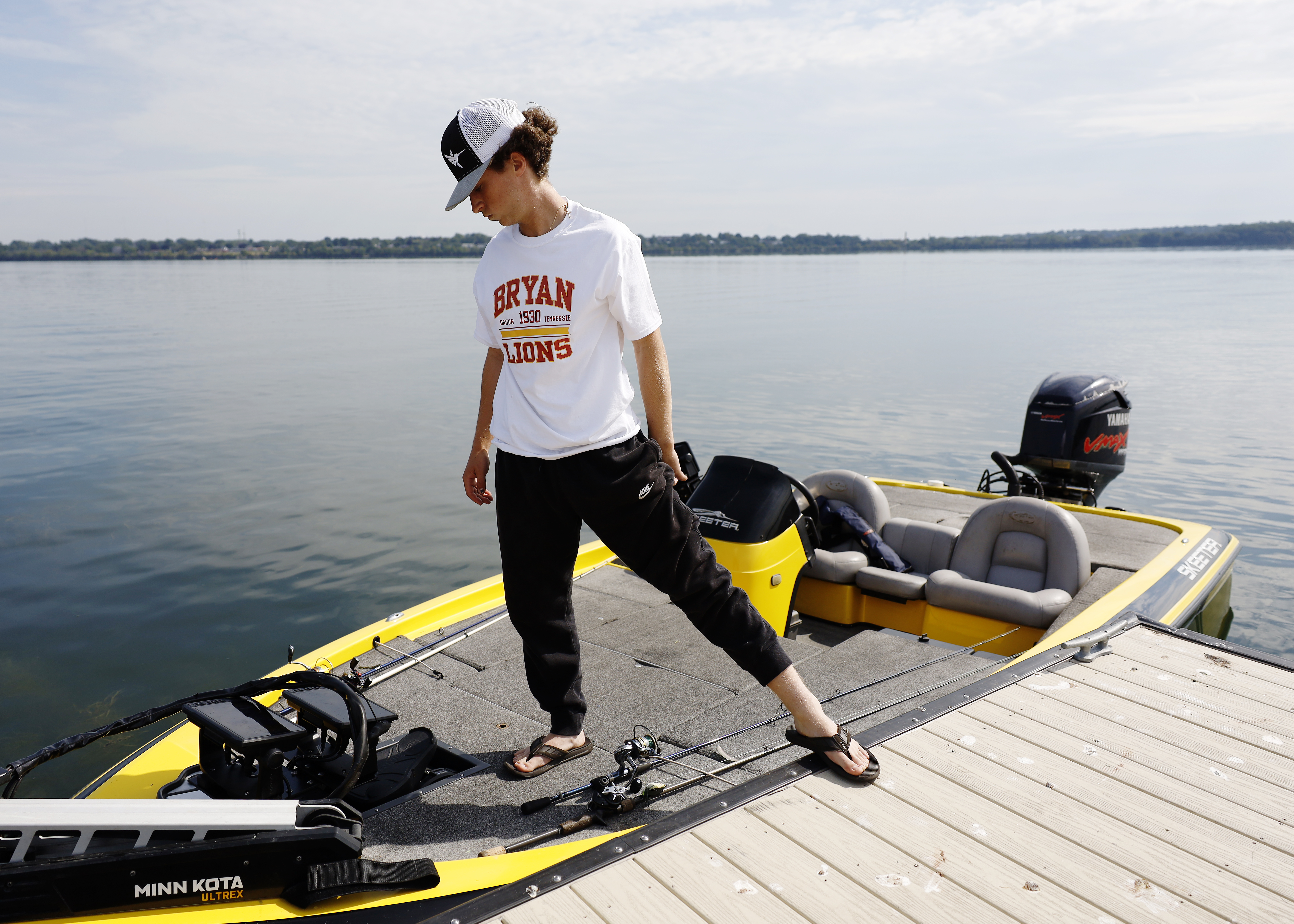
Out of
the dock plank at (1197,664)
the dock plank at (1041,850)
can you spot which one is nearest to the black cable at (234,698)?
the dock plank at (1041,850)

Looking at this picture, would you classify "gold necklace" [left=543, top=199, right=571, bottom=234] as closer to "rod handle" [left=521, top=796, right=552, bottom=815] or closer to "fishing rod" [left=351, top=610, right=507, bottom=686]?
"rod handle" [left=521, top=796, right=552, bottom=815]

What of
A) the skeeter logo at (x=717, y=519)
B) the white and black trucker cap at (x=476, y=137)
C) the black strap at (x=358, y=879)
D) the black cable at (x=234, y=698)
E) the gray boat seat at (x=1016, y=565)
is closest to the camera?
the black strap at (x=358, y=879)

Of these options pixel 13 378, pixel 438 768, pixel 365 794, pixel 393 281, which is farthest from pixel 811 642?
pixel 393 281

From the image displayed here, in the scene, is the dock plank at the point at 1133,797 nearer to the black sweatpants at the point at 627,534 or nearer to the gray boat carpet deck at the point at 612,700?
the gray boat carpet deck at the point at 612,700

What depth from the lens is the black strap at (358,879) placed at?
5.80ft

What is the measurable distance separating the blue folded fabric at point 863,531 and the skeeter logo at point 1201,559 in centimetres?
131

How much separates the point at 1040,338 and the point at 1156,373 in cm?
675

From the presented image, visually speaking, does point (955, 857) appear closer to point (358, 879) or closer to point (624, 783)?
point (624, 783)

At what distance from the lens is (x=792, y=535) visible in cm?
399

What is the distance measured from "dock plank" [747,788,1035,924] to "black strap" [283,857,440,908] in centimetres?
81

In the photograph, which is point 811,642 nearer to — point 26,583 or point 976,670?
point 976,670

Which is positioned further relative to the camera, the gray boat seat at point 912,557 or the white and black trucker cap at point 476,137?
the gray boat seat at point 912,557

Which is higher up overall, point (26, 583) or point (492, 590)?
point (492, 590)

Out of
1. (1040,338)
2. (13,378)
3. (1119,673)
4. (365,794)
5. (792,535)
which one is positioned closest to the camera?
(365,794)
